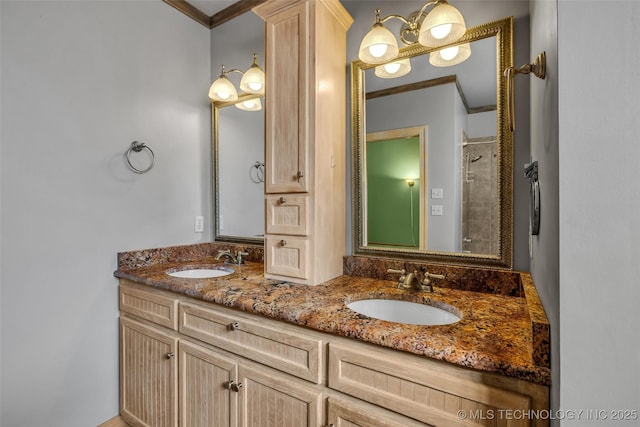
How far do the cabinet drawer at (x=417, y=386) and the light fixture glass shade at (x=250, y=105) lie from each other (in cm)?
169

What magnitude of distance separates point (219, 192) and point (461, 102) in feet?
5.53

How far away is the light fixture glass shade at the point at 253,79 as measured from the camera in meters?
1.93

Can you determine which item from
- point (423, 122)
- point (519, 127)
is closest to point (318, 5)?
point (423, 122)

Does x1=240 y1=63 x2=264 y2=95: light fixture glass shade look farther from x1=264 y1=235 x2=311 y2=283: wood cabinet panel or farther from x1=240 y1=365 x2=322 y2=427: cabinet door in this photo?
x1=240 y1=365 x2=322 y2=427: cabinet door

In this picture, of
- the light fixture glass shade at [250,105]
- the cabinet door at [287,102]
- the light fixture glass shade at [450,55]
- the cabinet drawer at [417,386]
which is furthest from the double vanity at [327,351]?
the light fixture glass shade at [250,105]

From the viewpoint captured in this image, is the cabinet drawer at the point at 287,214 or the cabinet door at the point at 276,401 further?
the cabinet drawer at the point at 287,214

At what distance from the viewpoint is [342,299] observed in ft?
3.94

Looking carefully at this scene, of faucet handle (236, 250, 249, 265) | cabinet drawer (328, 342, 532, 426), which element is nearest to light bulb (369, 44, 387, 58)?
cabinet drawer (328, 342, 532, 426)

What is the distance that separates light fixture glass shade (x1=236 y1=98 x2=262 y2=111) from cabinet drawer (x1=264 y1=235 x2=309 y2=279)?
103cm

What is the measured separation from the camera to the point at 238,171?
2170 mm

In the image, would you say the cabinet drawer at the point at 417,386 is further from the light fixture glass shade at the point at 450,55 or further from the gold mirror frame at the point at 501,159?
the light fixture glass shade at the point at 450,55

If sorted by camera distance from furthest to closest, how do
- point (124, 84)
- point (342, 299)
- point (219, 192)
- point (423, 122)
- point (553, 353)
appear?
point (219, 192)
point (124, 84)
point (423, 122)
point (342, 299)
point (553, 353)

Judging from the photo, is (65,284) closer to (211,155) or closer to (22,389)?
(22,389)

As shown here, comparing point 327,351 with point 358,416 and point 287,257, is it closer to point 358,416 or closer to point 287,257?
point 358,416
